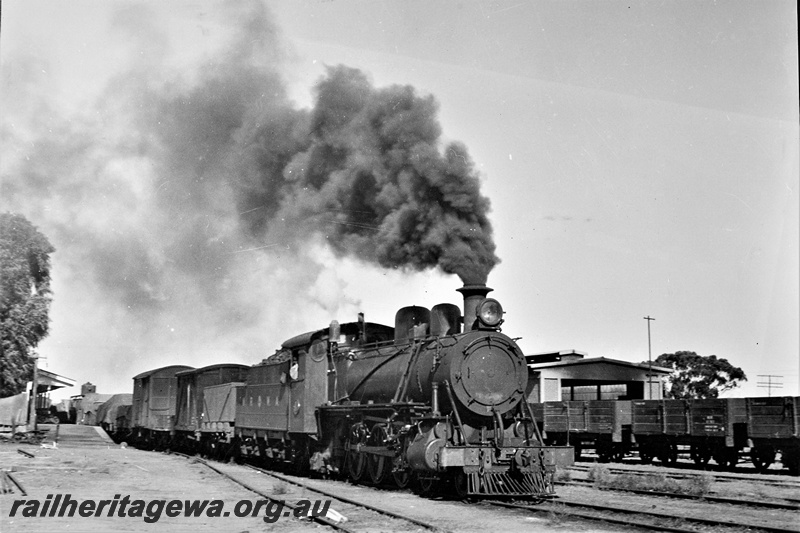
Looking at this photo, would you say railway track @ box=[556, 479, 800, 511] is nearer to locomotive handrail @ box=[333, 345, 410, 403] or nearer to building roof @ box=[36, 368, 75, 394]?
locomotive handrail @ box=[333, 345, 410, 403]

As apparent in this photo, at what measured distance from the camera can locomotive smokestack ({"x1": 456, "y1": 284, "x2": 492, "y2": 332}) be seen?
13.7m

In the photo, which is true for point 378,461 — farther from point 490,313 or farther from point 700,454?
point 700,454

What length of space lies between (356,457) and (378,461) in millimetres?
1072

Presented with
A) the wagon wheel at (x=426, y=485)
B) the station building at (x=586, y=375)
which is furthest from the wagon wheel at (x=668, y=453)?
the wagon wheel at (x=426, y=485)

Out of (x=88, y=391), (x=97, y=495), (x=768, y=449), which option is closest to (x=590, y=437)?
(x=768, y=449)

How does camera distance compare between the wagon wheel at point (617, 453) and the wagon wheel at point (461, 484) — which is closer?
the wagon wheel at point (461, 484)

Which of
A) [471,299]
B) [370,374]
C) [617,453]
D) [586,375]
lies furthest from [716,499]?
[586,375]

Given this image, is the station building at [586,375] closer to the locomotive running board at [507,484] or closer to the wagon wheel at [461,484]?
the wagon wheel at [461,484]

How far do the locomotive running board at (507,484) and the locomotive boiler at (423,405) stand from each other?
0.02 metres

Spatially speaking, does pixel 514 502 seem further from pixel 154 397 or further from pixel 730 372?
pixel 730 372

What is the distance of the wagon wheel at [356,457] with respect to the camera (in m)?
15.4

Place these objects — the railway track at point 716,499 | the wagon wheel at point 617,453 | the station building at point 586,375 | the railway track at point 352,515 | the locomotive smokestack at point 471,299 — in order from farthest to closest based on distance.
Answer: the station building at point 586,375
the wagon wheel at point 617,453
the locomotive smokestack at point 471,299
the railway track at point 716,499
the railway track at point 352,515

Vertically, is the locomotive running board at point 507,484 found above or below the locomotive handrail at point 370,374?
below

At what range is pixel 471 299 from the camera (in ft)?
45.4
